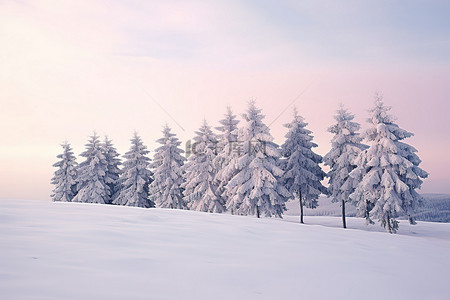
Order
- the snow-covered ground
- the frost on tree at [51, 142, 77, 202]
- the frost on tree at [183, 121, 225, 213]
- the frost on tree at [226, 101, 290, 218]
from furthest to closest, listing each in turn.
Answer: the frost on tree at [51, 142, 77, 202] < the frost on tree at [183, 121, 225, 213] < the frost on tree at [226, 101, 290, 218] < the snow-covered ground

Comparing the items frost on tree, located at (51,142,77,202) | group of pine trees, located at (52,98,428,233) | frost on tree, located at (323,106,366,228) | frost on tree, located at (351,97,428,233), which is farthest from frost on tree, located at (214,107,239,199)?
frost on tree, located at (51,142,77,202)

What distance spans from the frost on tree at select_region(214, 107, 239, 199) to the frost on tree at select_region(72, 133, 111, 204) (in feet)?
43.4

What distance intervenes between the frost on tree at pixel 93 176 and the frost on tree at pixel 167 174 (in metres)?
5.37

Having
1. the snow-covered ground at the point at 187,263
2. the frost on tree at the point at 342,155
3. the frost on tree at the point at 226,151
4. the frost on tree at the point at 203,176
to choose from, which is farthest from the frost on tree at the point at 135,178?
the snow-covered ground at the point at 187,263

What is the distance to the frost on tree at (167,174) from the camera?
103 feet

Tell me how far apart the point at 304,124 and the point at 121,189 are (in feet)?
70.6

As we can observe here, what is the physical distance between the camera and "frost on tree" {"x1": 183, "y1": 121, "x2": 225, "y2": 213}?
1145 inches

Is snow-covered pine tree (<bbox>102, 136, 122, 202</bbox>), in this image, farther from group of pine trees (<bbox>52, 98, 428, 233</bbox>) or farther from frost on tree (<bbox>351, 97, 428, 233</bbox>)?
frost on tree (<bbox>351, 97, 428, 233</bbox>)

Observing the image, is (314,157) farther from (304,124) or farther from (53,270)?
(53,270)

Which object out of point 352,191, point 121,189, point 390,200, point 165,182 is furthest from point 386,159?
point 121,189

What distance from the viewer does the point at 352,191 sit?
2698cm

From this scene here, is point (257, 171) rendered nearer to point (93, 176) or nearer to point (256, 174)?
point (256, 174)

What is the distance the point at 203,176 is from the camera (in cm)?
2992

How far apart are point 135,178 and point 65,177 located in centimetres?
937
